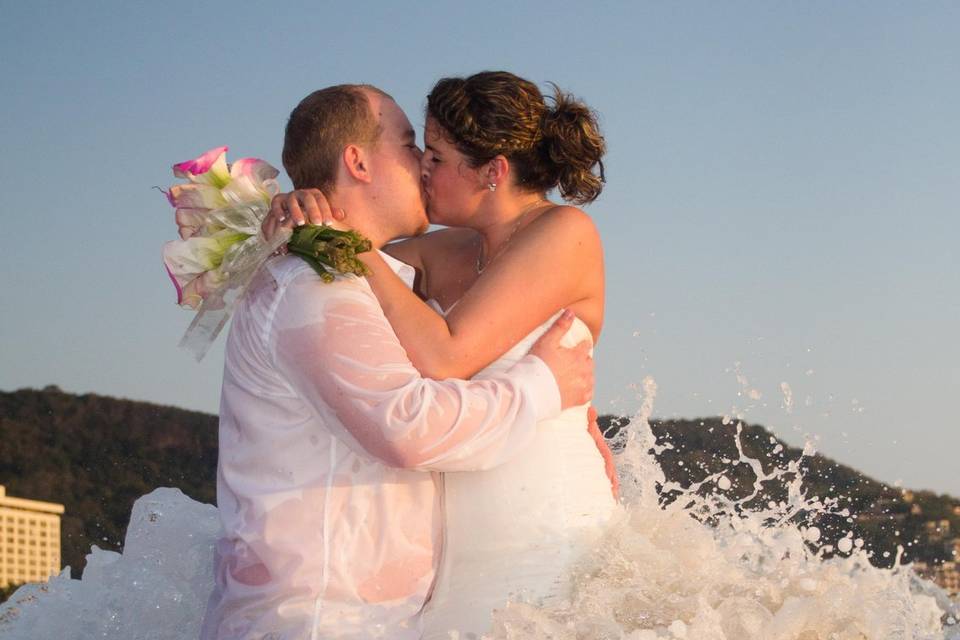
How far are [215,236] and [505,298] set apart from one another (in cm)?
122

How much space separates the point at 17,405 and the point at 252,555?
19244mm

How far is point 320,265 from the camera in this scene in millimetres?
4297

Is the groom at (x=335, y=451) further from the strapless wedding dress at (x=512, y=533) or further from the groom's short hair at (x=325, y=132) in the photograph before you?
the groom's short hair at (x=325, y=132)

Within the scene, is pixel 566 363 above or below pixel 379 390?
above

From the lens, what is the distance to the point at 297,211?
4.48 meters

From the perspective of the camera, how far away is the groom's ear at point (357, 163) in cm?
478

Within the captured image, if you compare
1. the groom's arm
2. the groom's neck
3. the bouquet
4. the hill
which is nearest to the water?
the groom's arm

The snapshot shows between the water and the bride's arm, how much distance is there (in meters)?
0.89

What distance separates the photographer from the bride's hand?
4465 millimetres

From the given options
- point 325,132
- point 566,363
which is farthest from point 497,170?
point 566,363

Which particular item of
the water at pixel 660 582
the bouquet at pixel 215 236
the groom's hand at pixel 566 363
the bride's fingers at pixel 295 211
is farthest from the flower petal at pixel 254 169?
the water at pixel 660 582

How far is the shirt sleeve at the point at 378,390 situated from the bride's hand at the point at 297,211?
0.85 ft

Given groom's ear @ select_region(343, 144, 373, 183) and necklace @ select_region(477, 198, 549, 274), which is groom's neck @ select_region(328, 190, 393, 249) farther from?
necklace @ select_region(477, 198, 549, 274)

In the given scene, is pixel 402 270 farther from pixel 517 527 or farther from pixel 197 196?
pixel 517 527
